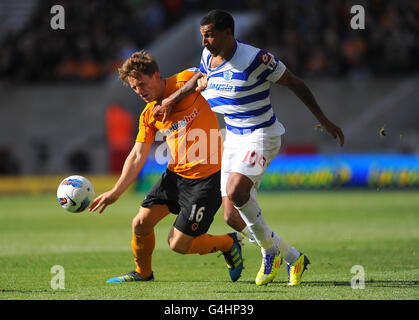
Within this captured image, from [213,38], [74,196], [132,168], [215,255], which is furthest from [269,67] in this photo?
[215,255]

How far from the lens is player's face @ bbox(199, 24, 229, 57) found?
254 inches

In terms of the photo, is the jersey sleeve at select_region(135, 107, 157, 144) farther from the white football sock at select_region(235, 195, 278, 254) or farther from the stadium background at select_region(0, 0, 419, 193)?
the stadium background at select_region(0, 0, 419, 193)

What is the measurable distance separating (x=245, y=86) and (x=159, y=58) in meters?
18.6

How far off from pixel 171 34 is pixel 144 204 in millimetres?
18799

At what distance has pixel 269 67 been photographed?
6512mm

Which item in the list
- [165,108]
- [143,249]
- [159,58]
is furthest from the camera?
[159,58]

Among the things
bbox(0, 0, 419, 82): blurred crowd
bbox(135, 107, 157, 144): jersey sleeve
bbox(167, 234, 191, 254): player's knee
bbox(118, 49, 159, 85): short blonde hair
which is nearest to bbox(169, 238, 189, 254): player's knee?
bbox(167, 234, 191, 254): player's knee

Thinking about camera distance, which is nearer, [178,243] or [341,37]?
[178,243]

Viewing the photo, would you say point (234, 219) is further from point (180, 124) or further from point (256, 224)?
point (180, 124)

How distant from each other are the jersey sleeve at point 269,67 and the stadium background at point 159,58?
15.4m

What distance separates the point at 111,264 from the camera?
28.1 feet

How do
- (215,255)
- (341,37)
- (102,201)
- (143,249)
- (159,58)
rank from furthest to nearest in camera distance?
(159,58), (341,37), (215,255), (143,249), (102,201)

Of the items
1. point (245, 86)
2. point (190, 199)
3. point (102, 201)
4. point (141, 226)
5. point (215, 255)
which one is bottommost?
point (215, 255)
